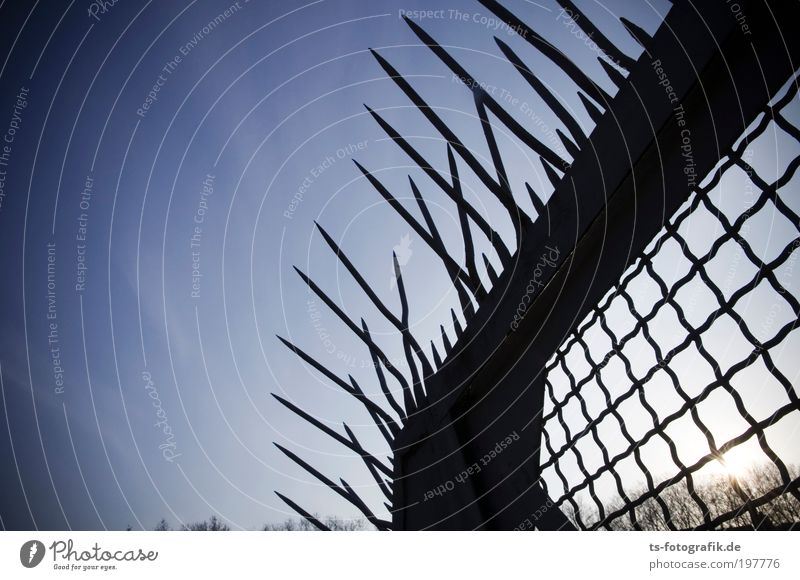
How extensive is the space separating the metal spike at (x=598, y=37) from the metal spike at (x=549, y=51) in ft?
0.33

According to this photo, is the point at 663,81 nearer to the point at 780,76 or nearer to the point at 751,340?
the point at 780,76

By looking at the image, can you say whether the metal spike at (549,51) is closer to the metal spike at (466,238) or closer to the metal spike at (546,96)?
the metal spike at (546,96)

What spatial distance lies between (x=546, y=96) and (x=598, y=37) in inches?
9.8

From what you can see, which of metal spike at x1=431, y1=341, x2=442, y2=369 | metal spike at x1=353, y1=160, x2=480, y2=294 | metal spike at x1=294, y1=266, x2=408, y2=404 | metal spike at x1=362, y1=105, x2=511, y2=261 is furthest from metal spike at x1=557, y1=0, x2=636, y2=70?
metal spike at x1=294, y1=266, x2=408, y2=404

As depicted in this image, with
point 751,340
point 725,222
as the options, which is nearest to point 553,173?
point 725,222

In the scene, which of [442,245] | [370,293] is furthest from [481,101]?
[370,293]

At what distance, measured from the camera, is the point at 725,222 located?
1212mm

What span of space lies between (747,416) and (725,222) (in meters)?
0.53

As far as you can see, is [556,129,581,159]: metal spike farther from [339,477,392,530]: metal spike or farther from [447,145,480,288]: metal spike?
[339,477,392,530]: metal spike

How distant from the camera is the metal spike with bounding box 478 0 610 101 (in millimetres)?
1515

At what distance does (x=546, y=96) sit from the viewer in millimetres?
1632

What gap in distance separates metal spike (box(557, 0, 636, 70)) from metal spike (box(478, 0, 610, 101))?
0.33ft

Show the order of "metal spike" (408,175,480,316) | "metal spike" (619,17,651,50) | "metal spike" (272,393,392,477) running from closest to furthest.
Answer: "metal spike" (619,17,651,50) → "metal spike" (408,175,480,316) → "metal spike" (272,393,392,477)

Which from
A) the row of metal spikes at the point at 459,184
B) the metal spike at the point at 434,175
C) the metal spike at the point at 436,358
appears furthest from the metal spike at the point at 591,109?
the metal spike at the point at 436,358
